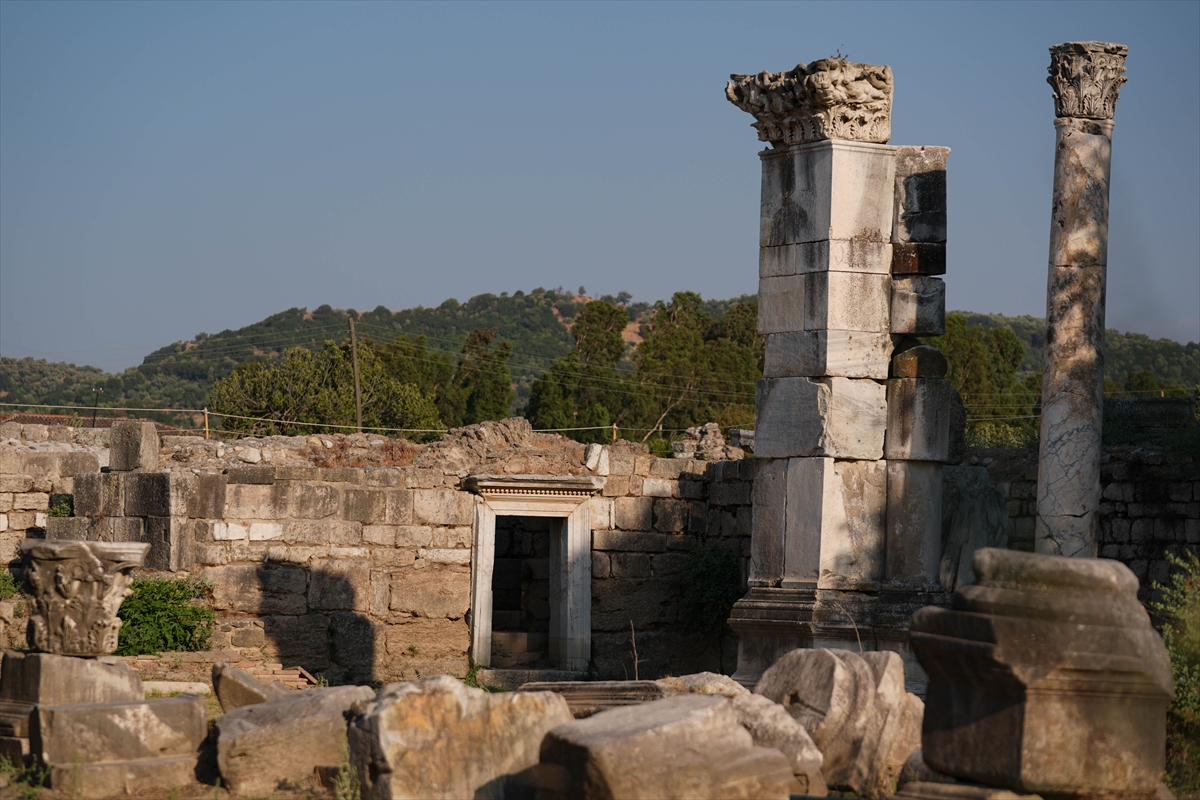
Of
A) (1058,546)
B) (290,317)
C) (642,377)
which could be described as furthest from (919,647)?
(290,317)

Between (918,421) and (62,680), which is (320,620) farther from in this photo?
(918,421)

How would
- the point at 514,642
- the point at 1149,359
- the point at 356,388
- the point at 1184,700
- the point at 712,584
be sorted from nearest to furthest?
the point at 1184,700 → the point at 712,584 → the point at 514,642 → the point at 356,388 → the point at 1149,359

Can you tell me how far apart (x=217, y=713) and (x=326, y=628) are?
2.99 metres

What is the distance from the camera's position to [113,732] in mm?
8094

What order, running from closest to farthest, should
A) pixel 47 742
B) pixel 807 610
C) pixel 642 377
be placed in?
1. pixel 47 742
2. pixel 807 610
3. pixel 642 377

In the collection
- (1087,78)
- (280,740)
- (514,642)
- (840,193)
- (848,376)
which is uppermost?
(1087,78)

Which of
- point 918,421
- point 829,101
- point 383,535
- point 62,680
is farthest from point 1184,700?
point 383,535

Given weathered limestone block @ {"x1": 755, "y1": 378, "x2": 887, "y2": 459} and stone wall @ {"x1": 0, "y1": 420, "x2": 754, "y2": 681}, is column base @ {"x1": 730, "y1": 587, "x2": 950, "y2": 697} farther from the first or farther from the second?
stone wall @ {"x1": 0, "y1": 420, "x2": 754, "y2": 681}

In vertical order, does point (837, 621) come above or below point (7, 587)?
above

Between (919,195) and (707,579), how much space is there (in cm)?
522

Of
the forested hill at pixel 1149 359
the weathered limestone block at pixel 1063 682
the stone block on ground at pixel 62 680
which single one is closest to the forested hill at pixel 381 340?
the forested hill at pixel 1149 359

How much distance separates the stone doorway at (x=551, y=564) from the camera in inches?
584

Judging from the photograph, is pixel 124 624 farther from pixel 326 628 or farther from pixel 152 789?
pixel 152 789

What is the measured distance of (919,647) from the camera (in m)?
7.19
